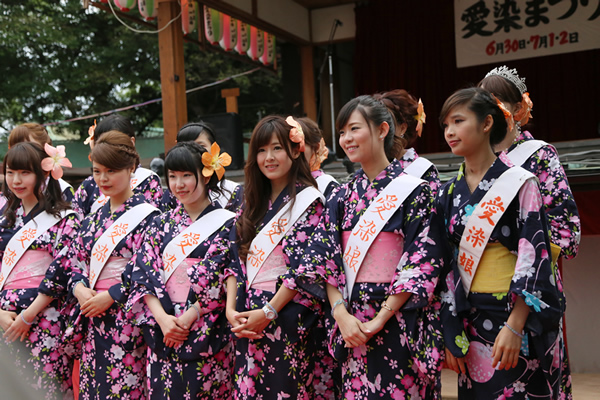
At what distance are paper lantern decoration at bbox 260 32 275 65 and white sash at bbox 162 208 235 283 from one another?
6.43 m

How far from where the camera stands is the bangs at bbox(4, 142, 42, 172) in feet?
13.1

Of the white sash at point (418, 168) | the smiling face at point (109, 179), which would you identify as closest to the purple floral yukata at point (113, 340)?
the smiling face at point (109, 179)

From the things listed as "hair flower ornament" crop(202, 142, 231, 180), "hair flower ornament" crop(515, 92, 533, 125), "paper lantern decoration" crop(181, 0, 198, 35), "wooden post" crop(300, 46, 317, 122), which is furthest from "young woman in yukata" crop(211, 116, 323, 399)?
"wooden post" crop(300, 46, 317, 122)

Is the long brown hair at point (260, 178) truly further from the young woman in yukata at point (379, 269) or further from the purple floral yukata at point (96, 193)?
the purple floral yukata at point (96, 193)

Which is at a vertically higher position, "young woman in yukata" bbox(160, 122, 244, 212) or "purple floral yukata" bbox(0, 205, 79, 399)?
"young woman in yukata" bbox(160, 122, 244, 212)

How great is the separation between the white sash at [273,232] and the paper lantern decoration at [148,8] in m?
4.59

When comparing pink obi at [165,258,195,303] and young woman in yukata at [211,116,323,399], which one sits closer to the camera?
young woman in yukata at [211,116,323,399]

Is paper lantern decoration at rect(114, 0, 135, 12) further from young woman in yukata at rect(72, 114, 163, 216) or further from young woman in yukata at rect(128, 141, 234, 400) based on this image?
young woman in yukata at rect(128, 141, 234, 400)

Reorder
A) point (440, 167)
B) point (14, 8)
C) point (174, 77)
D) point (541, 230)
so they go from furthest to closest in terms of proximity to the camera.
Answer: point (14, 8) → point (174, 77) → point (440, 167) → point (541, 230)

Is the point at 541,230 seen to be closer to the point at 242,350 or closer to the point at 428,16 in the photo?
the point at 242,350

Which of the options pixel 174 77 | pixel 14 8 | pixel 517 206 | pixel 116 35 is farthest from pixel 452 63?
Result: pixel 14 8

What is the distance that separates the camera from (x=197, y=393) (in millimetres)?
3236

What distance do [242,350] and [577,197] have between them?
2891 millimetres

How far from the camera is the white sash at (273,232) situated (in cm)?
316
